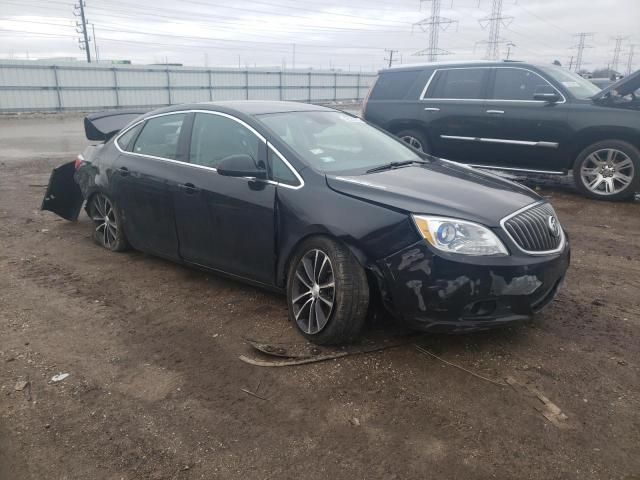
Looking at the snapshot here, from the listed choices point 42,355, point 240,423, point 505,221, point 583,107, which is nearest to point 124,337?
point 42,355

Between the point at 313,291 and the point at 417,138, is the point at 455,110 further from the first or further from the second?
the point at 313,291

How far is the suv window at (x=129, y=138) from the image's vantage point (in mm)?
5289

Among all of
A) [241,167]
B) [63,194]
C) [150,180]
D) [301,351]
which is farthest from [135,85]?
[301,351]

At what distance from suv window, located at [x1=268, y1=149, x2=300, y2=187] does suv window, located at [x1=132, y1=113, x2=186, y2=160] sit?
116cm

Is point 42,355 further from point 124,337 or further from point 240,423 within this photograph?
point 240,423

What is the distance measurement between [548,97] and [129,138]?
5760mm

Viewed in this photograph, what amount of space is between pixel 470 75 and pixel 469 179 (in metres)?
5.31

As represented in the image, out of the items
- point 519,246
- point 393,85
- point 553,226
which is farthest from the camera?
point 393,85

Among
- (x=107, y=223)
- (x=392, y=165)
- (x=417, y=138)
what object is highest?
(x=392, y=165)

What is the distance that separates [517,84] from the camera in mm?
8281

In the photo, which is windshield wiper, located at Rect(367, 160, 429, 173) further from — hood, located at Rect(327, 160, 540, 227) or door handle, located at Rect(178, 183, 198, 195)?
door handle, located at Rect(178, 183, 198, 195)

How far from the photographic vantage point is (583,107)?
301 inches

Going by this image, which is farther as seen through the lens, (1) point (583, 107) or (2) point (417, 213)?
(1) point (583, 107)

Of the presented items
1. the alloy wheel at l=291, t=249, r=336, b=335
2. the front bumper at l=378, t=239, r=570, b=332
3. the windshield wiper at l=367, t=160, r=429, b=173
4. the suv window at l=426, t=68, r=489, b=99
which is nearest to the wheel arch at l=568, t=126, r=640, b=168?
the suv window at l=426, t=68, r=489, b=99
